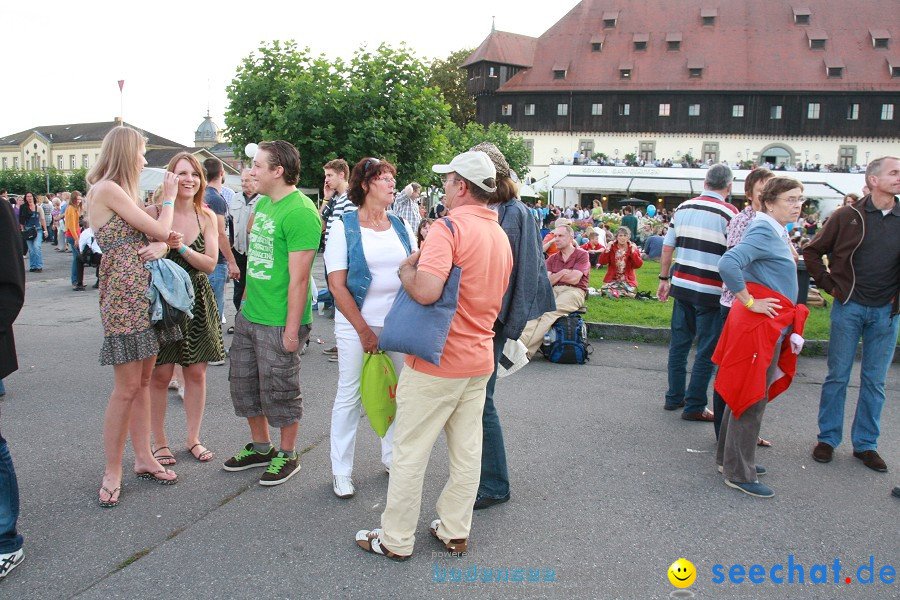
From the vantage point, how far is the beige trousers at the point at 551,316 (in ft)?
24.1

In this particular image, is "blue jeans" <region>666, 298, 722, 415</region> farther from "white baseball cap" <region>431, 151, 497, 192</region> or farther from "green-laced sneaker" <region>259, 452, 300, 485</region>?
"green-laced sneaker" <region>259, 452, 300, 485</region>

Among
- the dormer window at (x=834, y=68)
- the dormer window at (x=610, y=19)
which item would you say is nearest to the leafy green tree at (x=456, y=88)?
the dormer window at (x=610, y=19)

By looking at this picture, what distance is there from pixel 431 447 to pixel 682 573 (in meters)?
1.36

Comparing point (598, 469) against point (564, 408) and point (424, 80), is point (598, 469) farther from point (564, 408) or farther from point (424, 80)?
point (424, 80)

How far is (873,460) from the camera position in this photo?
4.60 meters

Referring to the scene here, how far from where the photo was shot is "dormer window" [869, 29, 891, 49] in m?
54.5

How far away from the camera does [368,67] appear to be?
17.4 m

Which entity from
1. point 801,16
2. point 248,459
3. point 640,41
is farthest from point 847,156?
point 248,459

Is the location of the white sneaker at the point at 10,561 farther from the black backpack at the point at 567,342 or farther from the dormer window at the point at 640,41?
the dormer window at the point at 640,41

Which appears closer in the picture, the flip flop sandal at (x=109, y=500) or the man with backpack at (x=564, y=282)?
the flip flop sandal at (x=109, y=500)

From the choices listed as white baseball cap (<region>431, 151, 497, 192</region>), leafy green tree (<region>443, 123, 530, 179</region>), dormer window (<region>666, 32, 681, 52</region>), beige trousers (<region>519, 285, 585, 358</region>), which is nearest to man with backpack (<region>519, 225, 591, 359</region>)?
beige trousers (<region>519, 285, 585, 358</region>)

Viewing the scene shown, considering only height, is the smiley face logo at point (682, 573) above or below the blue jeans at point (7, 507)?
below

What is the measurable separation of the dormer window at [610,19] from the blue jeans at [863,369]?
61626 millimetres

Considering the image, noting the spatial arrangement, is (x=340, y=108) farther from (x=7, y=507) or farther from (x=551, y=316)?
(x=7, y=507)
